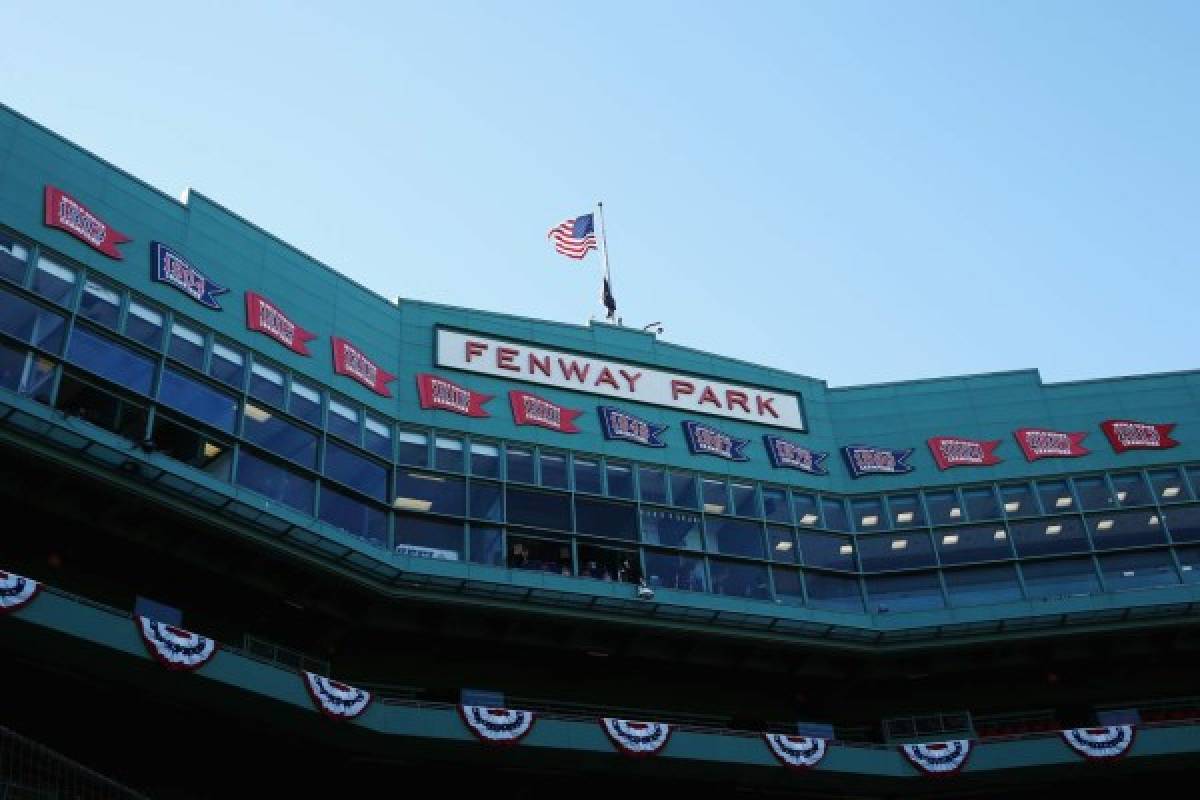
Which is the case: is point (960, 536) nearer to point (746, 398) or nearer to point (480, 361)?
point (746, 398)

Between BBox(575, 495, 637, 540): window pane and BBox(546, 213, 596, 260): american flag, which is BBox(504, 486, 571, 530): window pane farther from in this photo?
BBox(546, 213, 596, 260): american flag

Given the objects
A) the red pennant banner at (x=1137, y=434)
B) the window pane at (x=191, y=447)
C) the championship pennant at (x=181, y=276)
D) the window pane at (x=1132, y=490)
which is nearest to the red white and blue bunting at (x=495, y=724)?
the window pane at (x=191, y=447)

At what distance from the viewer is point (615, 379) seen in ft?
123

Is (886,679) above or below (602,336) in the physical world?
below

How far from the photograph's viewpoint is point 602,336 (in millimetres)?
38469

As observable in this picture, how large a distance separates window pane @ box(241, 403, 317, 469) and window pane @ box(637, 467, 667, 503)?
9.49 m

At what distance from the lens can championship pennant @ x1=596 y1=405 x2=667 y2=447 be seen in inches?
1415

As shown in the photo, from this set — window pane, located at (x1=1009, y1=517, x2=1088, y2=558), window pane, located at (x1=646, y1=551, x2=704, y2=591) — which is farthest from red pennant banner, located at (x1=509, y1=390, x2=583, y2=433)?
window pane, located at (x1=1009, y1=517, x2=1088, y2=558)

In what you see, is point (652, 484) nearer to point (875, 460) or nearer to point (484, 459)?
point (484, 459)

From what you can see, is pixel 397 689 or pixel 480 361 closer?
pixel 397 689

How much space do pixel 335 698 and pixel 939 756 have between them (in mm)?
16017

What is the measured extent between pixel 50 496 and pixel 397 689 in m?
10.3

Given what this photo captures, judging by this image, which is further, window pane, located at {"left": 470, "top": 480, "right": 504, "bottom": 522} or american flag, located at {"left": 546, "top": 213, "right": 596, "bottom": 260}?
american flag, located at {"left": 546, "top": 213, "right": 596, "bottom": 260}

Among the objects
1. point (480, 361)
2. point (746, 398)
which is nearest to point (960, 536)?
point (746, 398)
